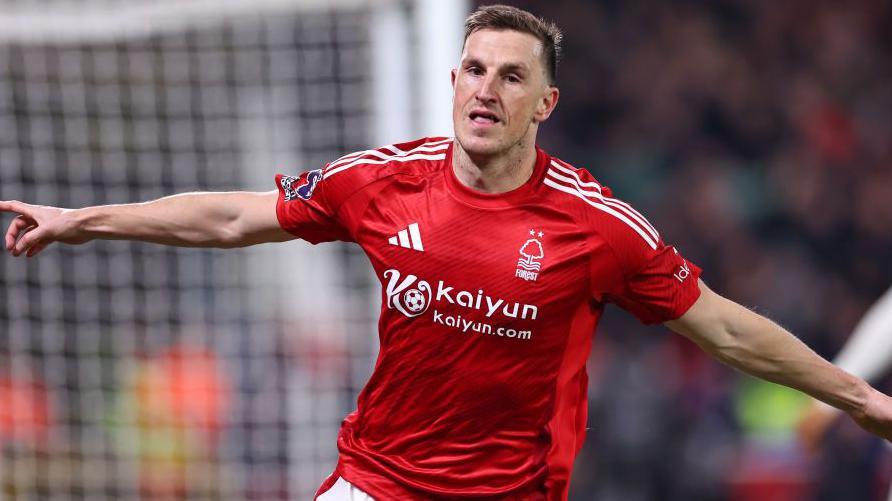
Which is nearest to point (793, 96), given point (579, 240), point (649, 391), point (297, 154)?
point (649, 391)

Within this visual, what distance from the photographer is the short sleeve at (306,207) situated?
4305mm

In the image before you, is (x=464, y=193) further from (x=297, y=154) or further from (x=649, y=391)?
(x=649, y=391)

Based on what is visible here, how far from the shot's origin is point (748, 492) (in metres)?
9.31

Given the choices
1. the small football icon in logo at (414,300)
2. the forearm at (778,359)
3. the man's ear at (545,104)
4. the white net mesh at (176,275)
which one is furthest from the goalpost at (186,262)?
the forearm at (778,359)

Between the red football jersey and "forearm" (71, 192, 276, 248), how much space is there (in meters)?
0.17

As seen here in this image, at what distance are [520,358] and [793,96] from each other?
7.88 meters

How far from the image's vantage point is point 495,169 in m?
4.13

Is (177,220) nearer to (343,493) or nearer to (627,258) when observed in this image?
(343,493)

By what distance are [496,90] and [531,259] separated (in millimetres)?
509

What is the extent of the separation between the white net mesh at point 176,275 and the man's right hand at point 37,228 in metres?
2.51

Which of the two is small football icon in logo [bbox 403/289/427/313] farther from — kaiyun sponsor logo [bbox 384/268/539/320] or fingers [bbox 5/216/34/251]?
fingers [bbox 5/216/34/251]

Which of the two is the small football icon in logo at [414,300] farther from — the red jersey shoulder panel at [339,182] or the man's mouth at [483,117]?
the man's mouth at [483,117]

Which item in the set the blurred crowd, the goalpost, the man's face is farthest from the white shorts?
the blurred crowd

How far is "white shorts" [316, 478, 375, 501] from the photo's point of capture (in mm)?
4316
